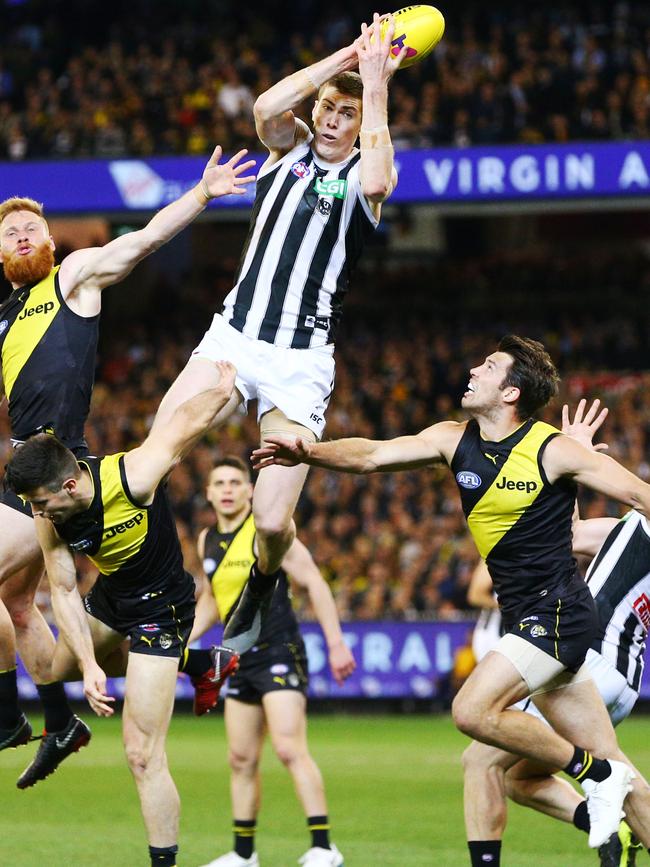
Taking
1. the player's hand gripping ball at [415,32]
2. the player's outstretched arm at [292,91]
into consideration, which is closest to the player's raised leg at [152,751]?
the player's outstretched arm at [292,91]

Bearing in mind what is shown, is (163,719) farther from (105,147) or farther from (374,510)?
(105,147)

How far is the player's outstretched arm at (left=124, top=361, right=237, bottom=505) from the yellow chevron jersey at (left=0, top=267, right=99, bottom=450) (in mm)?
492

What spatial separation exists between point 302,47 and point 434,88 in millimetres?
2952

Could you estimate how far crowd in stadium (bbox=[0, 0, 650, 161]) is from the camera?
19.3 m

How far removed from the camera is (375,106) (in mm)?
6691

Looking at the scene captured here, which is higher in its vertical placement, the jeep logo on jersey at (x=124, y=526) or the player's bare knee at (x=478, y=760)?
the jeep logo on jersey at (x=124, y=526)

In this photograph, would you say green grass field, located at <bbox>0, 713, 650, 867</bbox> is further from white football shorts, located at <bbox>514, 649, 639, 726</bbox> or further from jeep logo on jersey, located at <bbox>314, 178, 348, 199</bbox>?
jeep logo on jersey, located at <bbox>314, 178, 348, 199</bbox>

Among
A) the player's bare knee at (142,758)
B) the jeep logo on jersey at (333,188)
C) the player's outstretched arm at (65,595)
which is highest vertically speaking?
the jeep logo on jersey at (333,188)

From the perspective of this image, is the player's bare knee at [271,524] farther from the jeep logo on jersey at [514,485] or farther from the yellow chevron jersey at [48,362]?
the jeep logo on jersey at [514,485]

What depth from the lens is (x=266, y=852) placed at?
9.09 metres

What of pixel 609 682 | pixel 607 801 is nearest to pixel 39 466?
pixel 607 801

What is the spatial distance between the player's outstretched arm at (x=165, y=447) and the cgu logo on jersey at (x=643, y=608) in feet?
7.84

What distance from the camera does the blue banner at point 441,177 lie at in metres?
18.7

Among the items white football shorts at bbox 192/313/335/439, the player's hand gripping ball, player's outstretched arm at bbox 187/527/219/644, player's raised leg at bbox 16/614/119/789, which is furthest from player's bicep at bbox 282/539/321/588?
the player's hand gripping ball
